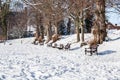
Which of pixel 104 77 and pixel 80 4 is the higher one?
pixel 80 4

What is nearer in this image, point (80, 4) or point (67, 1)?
point (80, 4)

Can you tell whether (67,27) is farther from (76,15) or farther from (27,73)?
(27,73)

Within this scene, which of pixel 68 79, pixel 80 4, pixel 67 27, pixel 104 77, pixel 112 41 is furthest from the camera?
pixel 67 27

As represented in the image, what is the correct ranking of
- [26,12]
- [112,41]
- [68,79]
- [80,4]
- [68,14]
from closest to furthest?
[68,79] → [112,41] → [80,4] → [68,14] → [26,12]

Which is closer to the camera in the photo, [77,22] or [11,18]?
[77,22]

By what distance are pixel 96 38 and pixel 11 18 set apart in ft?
181

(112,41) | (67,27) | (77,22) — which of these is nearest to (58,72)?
(112,41)

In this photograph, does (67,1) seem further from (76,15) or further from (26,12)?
(26,12)

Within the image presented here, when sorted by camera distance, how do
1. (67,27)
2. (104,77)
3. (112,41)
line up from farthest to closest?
(67,27) → (112,41) → (104,77)

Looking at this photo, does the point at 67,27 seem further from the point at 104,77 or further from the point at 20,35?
A: the point at 104,77

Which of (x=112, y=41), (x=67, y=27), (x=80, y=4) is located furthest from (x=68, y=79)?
(x=67, y=27)

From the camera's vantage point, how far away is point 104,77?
1355 cm

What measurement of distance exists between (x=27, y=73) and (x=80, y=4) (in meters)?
29.8

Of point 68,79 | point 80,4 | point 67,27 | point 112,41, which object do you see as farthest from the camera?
point 67,27
